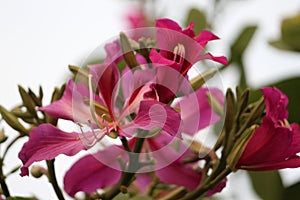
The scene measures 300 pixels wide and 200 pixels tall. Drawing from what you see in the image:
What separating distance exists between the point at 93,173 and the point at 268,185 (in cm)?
22

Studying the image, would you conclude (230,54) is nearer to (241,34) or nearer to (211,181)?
(241,34)

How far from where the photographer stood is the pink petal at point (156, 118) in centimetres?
33

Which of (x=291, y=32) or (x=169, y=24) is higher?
(x=169, y=24)

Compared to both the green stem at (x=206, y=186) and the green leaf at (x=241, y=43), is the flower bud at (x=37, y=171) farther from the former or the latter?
the green leaf at (x=241, y=43)

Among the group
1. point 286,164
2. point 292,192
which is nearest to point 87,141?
point 286,164

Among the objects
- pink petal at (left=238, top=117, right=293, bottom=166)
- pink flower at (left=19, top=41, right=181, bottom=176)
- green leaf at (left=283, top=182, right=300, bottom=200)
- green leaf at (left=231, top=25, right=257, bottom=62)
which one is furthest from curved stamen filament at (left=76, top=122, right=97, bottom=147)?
green leaf at (left=231, top=25, right=257, bottom=62)

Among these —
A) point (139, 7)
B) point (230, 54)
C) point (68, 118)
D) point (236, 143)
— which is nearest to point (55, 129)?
point (68, 118)

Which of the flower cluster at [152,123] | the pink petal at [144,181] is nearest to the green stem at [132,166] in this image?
the flower cluster at [152,123]

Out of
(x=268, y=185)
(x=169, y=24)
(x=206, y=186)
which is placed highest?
(x=169, y=24)

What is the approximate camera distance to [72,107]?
38cm

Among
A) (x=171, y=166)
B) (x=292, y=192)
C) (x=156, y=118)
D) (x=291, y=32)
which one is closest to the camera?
(x=156, y=118)

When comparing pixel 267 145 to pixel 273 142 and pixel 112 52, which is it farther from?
pixel 112 52

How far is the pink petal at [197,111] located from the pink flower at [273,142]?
0.14 feet

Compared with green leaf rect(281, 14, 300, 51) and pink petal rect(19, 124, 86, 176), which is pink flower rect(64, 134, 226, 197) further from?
green leaf rect(281, 14, 300, 51)
